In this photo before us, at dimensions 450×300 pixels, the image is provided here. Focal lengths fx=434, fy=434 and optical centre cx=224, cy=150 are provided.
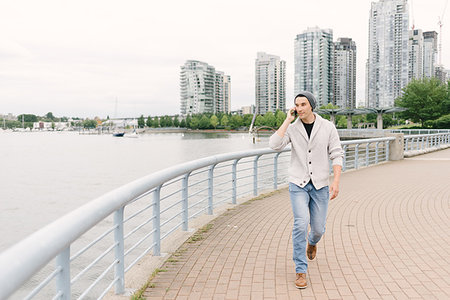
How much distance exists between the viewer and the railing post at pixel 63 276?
100 inches

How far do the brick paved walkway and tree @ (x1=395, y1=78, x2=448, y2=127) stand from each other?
253 feet

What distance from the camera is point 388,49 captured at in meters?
168

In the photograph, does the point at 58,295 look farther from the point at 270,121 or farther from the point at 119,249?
the point at 270,121

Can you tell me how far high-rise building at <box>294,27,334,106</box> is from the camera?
186875 millimetres

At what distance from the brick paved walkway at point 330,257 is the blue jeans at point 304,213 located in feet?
1.04

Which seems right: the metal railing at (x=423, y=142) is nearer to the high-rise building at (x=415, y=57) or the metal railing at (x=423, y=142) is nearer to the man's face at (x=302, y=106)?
the man's face at (x=302, y=106)

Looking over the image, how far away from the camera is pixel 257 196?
30.7 ft

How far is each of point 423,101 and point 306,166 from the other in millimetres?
84059

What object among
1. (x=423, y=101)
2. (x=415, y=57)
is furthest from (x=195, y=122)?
(x=423, y=101)

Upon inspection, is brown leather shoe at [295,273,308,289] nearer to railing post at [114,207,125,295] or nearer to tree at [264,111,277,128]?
railing post at [114,207,125,295]

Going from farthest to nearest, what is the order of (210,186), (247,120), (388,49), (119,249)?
(247,120), (388,49), (210,186), (119,249)

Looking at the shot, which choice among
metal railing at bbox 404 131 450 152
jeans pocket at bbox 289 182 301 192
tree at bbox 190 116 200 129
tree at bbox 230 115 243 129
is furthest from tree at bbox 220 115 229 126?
jeans pocket at bbox 289 182 301 192

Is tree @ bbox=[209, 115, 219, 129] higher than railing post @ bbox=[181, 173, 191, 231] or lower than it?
higher

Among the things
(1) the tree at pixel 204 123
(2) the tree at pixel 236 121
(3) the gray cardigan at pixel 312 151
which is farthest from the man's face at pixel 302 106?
(1) the tree at pixel 204 123
